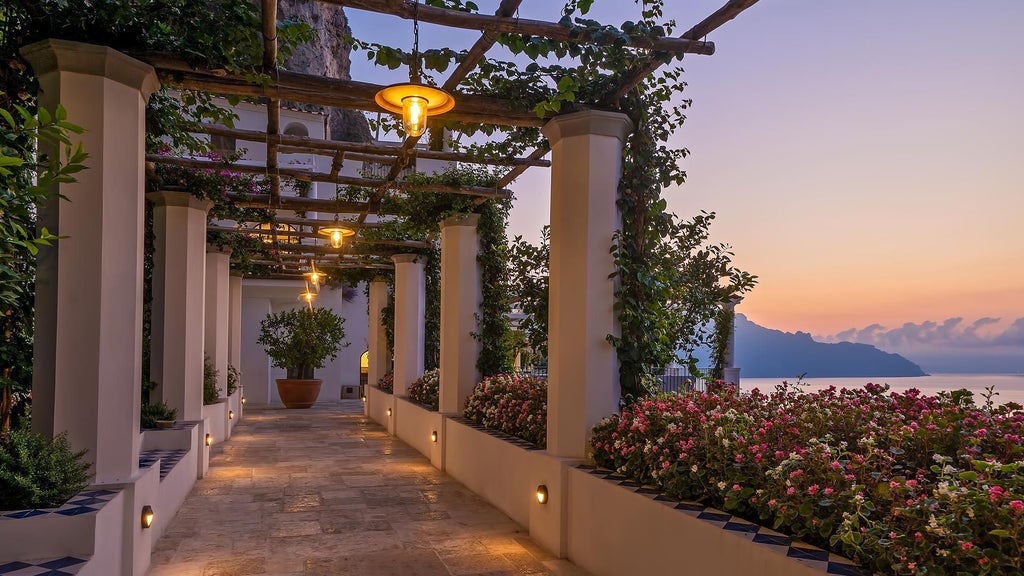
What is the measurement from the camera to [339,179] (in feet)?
24.3

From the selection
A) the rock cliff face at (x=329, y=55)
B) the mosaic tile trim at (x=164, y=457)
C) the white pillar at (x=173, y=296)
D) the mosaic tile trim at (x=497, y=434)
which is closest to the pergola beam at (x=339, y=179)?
the white pillar at (x=173, y=296)

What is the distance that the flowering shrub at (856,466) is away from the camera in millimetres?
2471

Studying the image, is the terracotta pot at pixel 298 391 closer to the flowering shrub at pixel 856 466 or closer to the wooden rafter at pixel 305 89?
the wooden rafter at pixel 305 89

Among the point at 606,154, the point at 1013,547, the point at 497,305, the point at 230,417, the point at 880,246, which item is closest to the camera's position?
the point at 1013,547

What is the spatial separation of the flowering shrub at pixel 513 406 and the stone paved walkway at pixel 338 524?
0.83m

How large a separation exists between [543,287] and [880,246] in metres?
3.31

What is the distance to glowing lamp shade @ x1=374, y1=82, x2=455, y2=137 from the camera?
3.64 meters

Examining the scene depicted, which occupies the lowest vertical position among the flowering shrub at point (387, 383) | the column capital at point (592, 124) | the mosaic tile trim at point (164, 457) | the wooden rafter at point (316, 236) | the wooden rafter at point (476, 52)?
the flowering shrub at point (387, 383)

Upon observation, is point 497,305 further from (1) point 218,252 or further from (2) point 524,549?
(1) point 218,252

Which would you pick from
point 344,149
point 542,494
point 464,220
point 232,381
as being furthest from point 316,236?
point 542,494

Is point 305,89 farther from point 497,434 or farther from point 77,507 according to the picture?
point 497,434

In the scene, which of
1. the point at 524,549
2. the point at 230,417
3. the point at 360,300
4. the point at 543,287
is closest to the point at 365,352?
the point at 360,300

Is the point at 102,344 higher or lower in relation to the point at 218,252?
lower

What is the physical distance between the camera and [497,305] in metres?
9.11
